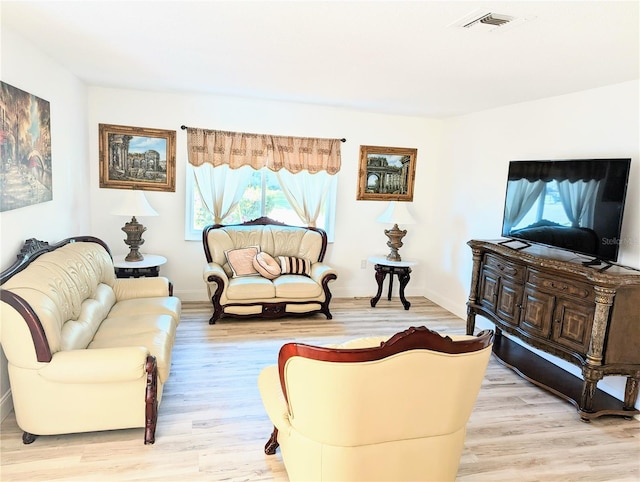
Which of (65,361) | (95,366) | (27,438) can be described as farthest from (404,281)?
(27,438)

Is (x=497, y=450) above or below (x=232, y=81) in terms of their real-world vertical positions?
below

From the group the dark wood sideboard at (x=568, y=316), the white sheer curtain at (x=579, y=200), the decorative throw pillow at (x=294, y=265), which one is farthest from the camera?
the decorative throw pillow at (x=294, y=265)

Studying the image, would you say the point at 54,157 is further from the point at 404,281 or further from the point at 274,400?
the point at 404,281

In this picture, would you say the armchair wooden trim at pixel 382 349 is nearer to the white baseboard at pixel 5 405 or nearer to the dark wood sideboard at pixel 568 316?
the dark wood sideboard at pixel 568 316

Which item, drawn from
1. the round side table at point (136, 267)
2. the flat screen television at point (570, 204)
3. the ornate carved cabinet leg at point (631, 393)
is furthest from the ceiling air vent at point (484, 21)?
Answer: the round side table at point (136, 267)

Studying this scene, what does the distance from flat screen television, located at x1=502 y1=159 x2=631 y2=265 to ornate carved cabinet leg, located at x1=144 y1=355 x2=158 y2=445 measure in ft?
10.1

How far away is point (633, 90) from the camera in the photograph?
325 cm

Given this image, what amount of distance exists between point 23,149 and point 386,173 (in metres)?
4.06

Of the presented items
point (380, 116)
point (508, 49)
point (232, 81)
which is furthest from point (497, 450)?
point (380, 116)

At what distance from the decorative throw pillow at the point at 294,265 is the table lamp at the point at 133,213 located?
1.47 m

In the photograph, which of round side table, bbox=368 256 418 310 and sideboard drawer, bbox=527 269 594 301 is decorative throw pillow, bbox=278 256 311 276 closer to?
round side table, bbox=368 256 418 310

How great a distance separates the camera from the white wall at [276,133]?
489cm

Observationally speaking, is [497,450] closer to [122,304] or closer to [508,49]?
[508,49]

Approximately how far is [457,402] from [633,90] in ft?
9.25
